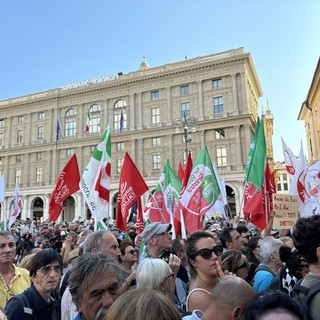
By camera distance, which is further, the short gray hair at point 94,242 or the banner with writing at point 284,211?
the banner with writing at point 284,211

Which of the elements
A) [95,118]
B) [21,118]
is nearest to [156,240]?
[95,118]

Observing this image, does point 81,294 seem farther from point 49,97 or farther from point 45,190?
point 49,97

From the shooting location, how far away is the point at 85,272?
2.26m

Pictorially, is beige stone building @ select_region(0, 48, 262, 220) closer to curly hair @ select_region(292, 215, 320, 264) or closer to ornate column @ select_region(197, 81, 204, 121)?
ornate column @ select_region(197, 81, 204, 121)

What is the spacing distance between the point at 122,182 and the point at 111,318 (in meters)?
7.28

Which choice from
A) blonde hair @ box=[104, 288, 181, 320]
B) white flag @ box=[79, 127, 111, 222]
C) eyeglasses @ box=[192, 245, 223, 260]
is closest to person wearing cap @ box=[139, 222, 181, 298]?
eyeglasses @ box=[192, 245, 223, 260]

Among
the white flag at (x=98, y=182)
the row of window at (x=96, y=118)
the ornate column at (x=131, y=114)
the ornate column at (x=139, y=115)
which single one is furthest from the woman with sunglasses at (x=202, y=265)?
the ornate column at (x=131, y=114)

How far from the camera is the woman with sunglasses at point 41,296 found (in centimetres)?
270

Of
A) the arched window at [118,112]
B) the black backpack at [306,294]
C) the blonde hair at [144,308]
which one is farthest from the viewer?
the arched window at [118,112]

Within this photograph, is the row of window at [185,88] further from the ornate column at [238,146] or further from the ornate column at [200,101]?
the ornate column at [238,146]

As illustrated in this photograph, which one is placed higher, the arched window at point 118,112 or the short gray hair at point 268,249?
the arched window at point 118,112

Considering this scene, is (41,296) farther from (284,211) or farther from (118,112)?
(118,112)

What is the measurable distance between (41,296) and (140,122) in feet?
A: 118

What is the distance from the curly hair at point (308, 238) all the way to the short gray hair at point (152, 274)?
1.07 metres
